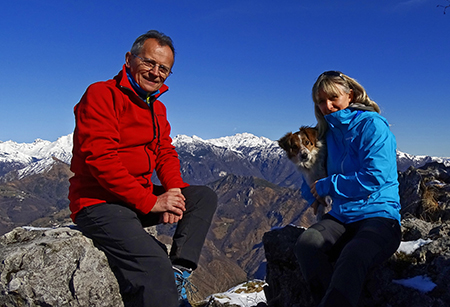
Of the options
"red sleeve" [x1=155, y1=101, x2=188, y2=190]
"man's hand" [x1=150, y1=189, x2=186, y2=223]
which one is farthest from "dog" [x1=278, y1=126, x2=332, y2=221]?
"man's hand" [x1=150, y1=189, x2=186, y2=223]

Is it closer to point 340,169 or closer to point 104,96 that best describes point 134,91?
point 104,96

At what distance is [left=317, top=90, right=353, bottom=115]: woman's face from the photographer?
5.36 m

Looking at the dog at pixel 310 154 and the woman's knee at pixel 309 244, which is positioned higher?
the dog at pixel 310 154

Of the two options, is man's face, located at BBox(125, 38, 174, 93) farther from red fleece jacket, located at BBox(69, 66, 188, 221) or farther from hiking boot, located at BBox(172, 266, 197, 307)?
hiking boot, located at BBox(172, 266, 197, 307)

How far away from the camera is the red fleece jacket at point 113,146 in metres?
4.36

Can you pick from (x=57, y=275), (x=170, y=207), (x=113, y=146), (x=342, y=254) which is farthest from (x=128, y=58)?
(x=342, y=254)

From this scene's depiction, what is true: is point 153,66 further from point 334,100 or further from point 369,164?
point 369,164

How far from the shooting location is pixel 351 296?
12.2ft

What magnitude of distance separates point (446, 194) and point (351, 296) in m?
6.62

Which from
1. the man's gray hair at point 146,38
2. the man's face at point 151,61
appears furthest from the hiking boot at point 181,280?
the man's gray hair at point 146,38

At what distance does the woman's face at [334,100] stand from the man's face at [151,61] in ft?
8.31

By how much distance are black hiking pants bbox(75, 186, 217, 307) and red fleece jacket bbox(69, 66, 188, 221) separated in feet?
0.79

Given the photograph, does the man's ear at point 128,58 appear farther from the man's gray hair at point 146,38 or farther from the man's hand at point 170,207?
the man's hand at point 170,207

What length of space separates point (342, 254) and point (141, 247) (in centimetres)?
244
